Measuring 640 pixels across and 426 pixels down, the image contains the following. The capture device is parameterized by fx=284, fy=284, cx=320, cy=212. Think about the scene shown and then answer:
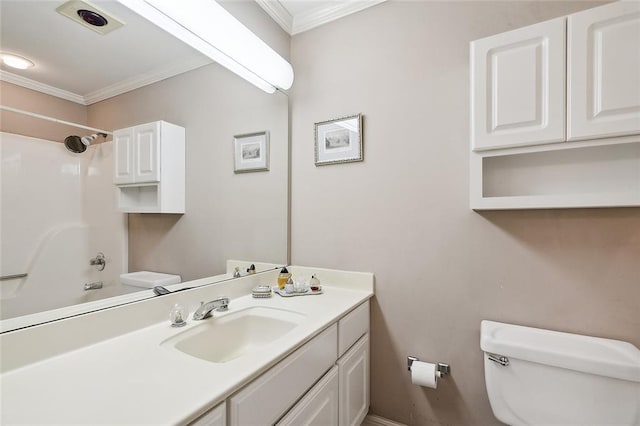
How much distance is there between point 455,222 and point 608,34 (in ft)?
2.77

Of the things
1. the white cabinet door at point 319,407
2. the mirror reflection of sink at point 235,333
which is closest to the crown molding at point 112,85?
the mirror reflection of sink at point 235,333

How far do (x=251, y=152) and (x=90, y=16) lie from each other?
83 centimetres

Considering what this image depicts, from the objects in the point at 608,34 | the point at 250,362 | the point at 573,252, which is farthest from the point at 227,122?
the point at 573,252

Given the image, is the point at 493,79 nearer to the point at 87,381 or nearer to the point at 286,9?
the point at 286,9

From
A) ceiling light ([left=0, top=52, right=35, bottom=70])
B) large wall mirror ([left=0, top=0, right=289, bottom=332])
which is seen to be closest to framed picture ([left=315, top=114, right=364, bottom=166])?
large wall mirror ([left=0, top=0, right=289, bottom=332])

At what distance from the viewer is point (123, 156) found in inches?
38.5

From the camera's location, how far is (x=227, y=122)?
146cm

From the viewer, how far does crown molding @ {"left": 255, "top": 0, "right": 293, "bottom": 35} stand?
5.34 feet

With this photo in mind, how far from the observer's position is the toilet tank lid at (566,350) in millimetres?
959

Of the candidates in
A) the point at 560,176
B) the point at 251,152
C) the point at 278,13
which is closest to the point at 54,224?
the point at 251,152

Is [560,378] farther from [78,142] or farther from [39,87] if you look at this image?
[39,87]

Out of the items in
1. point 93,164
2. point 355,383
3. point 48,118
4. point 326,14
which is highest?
point 326,14

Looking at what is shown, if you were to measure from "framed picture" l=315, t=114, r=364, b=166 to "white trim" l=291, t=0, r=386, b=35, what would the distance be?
2.01 feet

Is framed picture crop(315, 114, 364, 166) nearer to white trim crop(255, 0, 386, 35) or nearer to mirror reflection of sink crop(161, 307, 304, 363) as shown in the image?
white trim crop(255, 0, 386, 35)
